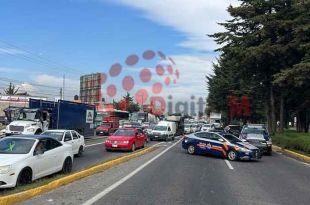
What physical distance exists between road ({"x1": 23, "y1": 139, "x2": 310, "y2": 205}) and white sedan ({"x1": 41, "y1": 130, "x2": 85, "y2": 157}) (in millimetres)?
4872

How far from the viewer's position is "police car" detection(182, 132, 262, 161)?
23922mm

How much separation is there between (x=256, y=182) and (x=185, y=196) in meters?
4.31

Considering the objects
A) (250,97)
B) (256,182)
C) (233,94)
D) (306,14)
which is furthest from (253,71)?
(256,182)

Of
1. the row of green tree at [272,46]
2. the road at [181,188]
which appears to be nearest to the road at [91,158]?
the road at [181,188]

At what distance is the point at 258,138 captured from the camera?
30.4 metres

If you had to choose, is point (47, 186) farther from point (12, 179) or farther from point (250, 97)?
point (250, 97)

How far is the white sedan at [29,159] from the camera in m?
11.5

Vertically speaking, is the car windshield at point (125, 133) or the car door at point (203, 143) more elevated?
the car windshield at point (125, 133)

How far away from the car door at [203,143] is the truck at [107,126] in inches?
1162

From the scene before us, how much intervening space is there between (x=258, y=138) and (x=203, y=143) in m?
5.91

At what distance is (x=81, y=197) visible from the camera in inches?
418

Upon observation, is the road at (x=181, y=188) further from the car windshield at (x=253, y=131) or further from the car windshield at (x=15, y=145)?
the car windshield at (x=253, y=131)

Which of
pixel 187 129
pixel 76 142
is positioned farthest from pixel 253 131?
pixel 187 129

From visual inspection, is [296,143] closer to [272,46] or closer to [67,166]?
[272,46]
